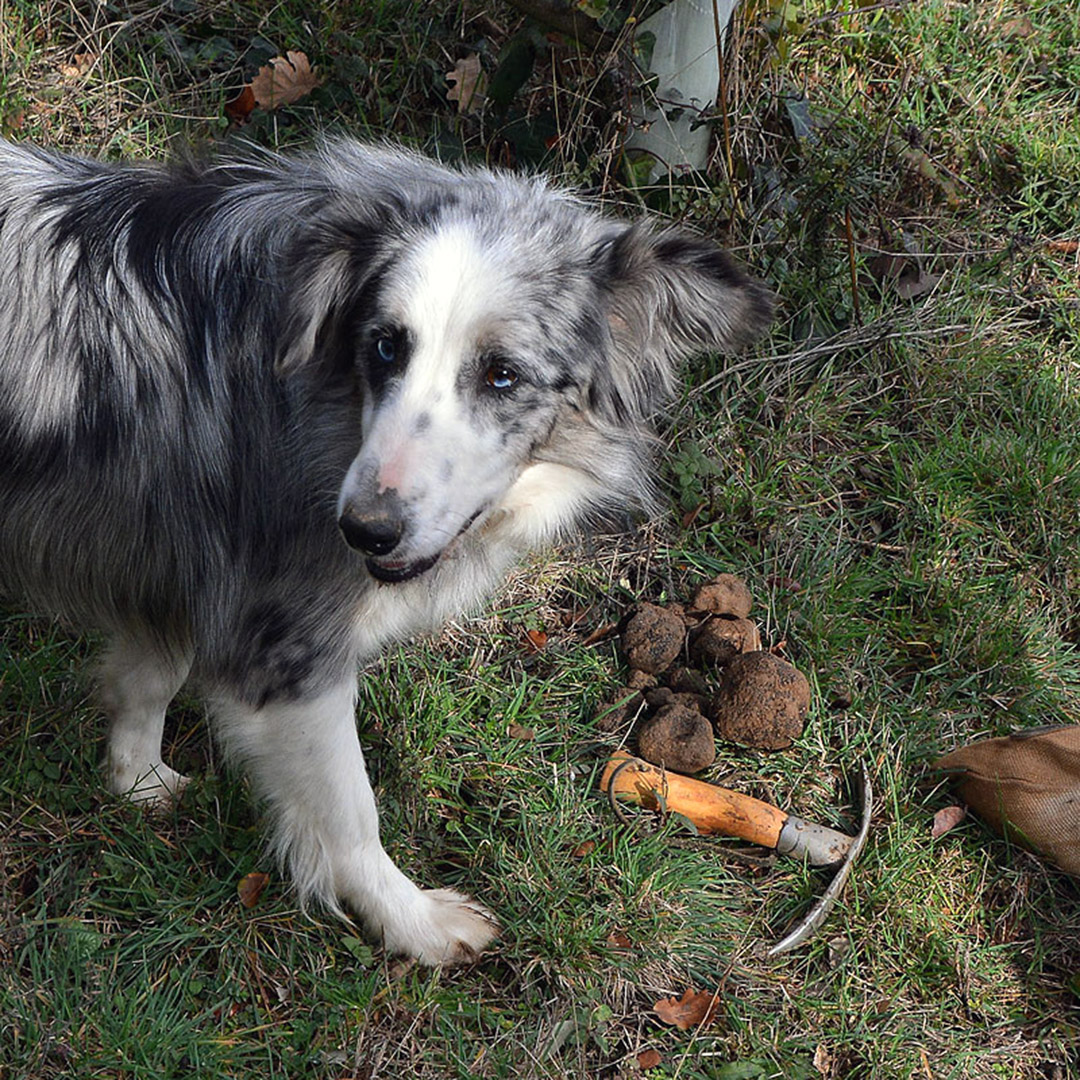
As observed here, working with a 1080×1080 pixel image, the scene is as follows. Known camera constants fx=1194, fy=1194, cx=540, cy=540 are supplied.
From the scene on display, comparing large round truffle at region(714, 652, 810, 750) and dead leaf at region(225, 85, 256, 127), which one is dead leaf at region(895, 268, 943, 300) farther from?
dead leaf at region(225, 85, 256, 127)

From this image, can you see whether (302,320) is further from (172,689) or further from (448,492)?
(172,689)

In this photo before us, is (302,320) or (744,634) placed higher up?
(302,320)

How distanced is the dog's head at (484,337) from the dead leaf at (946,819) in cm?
128

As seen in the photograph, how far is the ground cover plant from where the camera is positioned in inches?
107

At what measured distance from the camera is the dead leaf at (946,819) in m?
3.06

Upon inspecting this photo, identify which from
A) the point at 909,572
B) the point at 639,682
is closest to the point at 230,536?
the point at 639,682

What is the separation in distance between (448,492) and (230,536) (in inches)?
23.2

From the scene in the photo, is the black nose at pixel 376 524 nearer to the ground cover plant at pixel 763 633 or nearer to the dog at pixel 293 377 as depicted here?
the dog at pixel 293 377

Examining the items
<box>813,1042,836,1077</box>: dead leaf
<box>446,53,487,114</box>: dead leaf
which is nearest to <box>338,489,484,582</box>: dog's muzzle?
<box>813,1042,836,1077</box>: dead leaf

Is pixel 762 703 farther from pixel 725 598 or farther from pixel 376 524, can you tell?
pixel 376 524

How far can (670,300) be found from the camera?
2445mm

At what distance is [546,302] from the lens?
2338 mm

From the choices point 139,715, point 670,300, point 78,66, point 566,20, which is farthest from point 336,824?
point 78,66

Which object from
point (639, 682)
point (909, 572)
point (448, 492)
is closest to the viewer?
point (448, 492)
